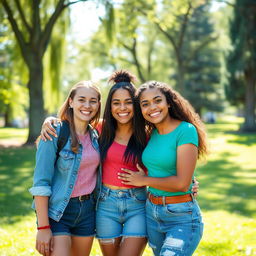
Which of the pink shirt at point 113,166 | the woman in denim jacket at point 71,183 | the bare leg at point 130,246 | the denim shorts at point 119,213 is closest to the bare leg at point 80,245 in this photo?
the woman in denim jacket at point 71,183

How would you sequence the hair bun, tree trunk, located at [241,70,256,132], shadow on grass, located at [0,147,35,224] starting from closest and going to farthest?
the hair bun < shadow on grass, located at [0,147,35,224] < tree trunk, located at [241,70,256,132]

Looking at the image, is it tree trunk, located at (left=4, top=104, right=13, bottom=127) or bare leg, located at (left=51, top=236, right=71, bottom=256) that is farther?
tree trunk, located at (left=4, top=104, right=13, bottom=127)

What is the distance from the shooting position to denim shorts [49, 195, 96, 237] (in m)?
3.03

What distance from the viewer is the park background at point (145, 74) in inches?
246

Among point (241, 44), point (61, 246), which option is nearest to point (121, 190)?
point (61, 246)

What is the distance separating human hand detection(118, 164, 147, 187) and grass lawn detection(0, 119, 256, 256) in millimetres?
770

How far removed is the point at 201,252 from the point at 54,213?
2.63 meters

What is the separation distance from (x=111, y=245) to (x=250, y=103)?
80.0ft

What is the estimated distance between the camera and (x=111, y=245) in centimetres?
327

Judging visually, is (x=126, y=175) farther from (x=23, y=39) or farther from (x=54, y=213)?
(x=23, y=39)

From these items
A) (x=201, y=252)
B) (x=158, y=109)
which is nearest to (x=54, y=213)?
(x=158, y=109)

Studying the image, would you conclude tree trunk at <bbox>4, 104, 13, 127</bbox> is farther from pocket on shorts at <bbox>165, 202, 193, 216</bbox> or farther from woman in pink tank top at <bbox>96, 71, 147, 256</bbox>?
pocket on shorts at <bbox>165, 202, 193, 216</bbox>

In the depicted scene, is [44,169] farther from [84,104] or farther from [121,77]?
[121,77]

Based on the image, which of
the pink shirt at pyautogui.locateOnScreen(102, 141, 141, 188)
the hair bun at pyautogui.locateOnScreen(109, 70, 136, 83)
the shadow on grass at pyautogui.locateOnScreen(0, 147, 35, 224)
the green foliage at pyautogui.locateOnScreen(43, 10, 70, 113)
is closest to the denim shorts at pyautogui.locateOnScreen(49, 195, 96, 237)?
the pink shirt at pyautogui.locateOnScreen(102, 141, 141, 188)
